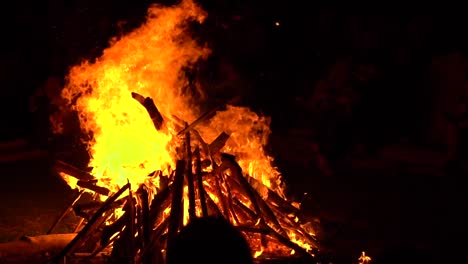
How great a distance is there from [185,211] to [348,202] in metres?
2.92

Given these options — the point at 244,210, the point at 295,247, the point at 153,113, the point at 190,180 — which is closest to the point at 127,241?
the point at 190,180

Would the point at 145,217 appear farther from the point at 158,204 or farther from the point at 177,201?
the point at 177,201

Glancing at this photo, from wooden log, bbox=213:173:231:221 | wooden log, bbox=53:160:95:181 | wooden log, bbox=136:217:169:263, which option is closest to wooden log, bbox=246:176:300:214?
wooden log, bbox=213:173:231:221

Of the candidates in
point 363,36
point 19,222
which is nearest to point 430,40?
point 363,36

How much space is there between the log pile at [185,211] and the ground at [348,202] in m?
A: 0.51

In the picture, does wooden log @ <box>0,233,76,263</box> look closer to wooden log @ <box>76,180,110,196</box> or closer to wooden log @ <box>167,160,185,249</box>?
wooden log @ <box>76,180,110,196</box>

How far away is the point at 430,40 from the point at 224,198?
766cm

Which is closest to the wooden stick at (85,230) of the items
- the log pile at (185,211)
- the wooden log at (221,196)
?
the log pile at (185,211)

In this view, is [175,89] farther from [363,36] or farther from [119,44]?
[363,36]

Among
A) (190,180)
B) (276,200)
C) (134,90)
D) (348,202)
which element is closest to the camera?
(190,180)

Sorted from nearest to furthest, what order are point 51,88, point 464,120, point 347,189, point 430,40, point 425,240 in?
point 425,240 → point 347,189 → point 464,120 → point 51,88 → point 430,40

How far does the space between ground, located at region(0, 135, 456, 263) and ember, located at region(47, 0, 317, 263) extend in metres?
0.68

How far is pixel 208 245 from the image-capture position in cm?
298

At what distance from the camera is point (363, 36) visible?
10727 mm
